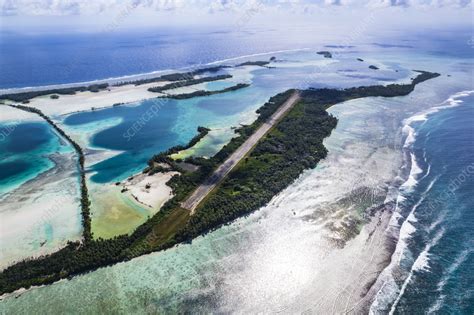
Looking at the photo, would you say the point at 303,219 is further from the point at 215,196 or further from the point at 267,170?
the point at 267,170

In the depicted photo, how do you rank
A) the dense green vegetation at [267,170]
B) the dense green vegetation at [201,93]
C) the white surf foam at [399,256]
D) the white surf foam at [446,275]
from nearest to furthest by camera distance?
the white surf foam at [446,275], the white surf foam at [399,256], the dense green vegetation at [267,170], the dense green vegetation at [201,93]

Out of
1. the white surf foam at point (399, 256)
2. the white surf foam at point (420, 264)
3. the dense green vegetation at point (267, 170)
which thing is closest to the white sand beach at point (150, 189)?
the dense green vegetation at point (267, 170)

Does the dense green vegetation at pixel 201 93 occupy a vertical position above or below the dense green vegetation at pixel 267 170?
below

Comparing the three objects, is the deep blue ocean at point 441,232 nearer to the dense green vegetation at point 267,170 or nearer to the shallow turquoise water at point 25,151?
the dense green vegetation at point 267,170

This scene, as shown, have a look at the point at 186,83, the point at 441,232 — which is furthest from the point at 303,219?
the point at 186,83

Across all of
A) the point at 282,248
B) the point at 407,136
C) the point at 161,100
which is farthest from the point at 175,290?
the point at 161,100

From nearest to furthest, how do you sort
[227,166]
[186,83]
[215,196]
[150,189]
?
[215,196], [150,189], [227,166], [186,83]
